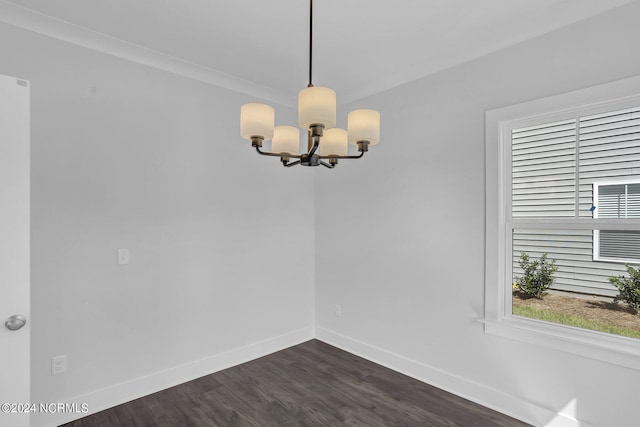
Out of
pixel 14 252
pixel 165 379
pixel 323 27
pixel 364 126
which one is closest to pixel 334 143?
pixel 364 126

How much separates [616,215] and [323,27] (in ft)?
7.28

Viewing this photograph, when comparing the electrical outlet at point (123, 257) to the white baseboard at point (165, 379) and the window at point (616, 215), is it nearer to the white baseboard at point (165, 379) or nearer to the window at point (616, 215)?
the white baseboard at point (165, 379)

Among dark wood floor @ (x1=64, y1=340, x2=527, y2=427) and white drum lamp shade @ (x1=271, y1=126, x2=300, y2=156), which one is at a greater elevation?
white drum lamp shade @ (x1=271, y1=126, x2=300, y2=156)

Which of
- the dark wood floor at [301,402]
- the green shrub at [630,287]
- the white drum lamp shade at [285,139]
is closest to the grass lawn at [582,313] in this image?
the green shrub at [630,287]

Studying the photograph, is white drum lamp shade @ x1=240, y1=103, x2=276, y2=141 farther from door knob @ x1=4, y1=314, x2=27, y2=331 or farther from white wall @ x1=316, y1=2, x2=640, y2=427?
white wall @ x1=316, y1=2, x2=640, y2=427

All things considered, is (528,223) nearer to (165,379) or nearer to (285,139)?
(285,139)

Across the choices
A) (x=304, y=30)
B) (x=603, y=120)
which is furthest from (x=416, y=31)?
(x=603, y=120)

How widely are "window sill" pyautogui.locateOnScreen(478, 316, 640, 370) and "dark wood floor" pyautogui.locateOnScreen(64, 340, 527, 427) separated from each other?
0.59 metres

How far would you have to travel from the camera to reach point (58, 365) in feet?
7.39

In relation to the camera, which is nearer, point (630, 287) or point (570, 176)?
point (630, 287)

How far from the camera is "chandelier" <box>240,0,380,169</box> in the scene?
1472 millimetres

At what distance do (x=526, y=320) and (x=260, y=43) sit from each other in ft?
9.26

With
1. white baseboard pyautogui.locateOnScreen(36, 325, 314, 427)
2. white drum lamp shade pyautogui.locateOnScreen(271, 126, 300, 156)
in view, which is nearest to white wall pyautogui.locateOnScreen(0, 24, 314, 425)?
white baseboard pyautogui.locateOnScreen(36, 325, 314, 427)

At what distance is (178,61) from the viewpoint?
2.79m
